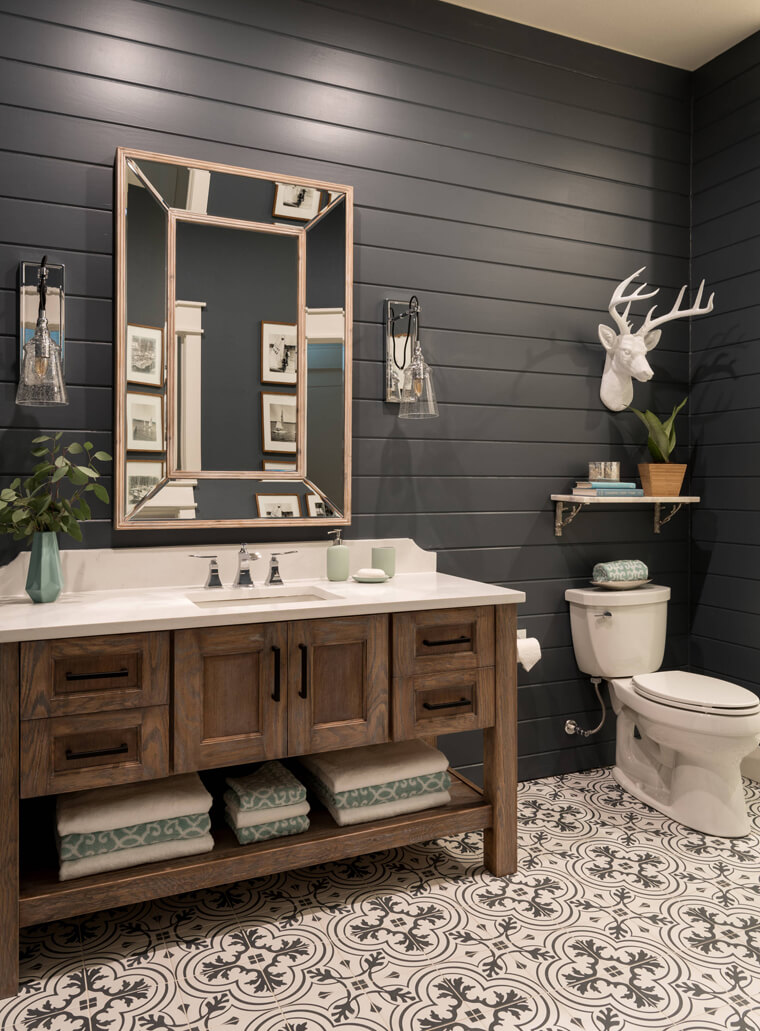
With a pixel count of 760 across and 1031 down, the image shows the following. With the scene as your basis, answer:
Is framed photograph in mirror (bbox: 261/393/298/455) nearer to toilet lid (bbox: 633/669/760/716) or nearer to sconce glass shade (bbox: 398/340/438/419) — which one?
sconce glass shade (bbox: 398/340/438/419)

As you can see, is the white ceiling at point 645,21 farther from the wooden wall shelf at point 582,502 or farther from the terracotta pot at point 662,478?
the wooden wall shelf at point 582,502

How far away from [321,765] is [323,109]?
214 centimetres

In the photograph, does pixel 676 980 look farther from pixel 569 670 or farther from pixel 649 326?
pixel 649 326

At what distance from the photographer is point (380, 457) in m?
2.69

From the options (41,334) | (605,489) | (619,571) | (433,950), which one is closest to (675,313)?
(605,489)

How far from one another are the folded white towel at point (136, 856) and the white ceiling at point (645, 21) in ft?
9.62

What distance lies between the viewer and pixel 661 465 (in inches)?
121

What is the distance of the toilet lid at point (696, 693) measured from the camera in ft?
8.14

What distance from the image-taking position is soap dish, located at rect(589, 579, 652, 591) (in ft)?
9.71

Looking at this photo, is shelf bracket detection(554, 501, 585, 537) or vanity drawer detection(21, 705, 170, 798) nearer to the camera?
vanity drawer detection(21, 705, 170, 798)

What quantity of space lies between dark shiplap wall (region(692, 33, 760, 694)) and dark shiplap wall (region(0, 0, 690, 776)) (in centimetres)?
9

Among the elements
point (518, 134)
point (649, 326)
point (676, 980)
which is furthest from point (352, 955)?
point (518, 134)

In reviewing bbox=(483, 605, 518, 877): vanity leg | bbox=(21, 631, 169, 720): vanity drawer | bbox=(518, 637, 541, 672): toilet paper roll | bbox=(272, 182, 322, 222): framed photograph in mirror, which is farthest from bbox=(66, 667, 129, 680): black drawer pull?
bbox=(272, 182, 322, 222): framed photograph in mirror

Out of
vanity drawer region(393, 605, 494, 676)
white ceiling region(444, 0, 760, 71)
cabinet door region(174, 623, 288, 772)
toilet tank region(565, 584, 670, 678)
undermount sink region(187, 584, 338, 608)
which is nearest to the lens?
cabinet door region(174, 623, 288, 772)
